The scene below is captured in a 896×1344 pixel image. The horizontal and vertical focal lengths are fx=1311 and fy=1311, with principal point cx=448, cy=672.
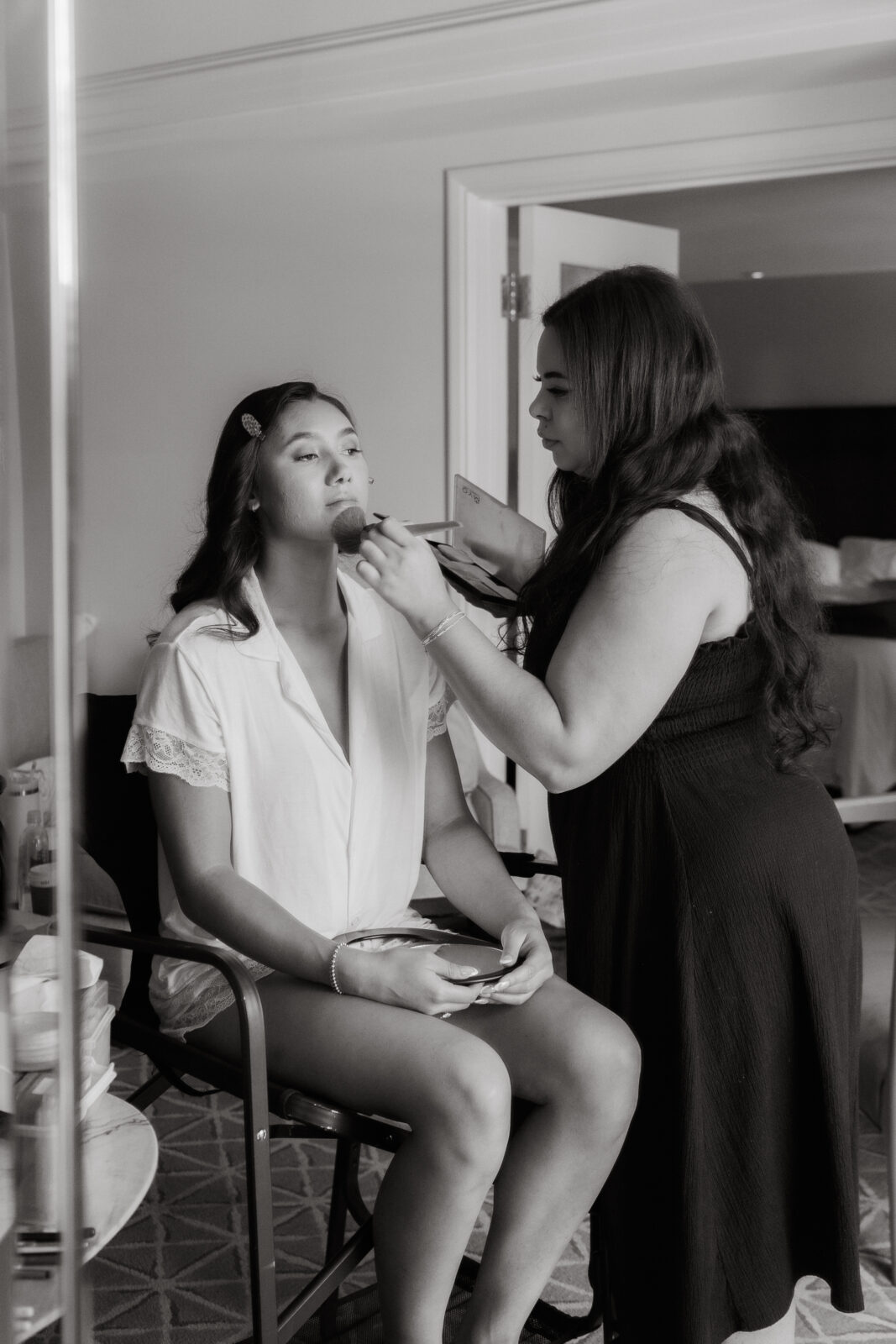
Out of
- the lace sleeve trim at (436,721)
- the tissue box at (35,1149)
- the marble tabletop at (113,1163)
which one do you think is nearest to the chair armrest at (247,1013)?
the marble tabletop at (113,1163)

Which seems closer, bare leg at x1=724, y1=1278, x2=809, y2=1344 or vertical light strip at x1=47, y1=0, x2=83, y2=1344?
vertical light strip at x1=47, y1=0, x2=83, y2=1344

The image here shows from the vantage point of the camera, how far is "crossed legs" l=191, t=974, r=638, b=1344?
56.0 inches

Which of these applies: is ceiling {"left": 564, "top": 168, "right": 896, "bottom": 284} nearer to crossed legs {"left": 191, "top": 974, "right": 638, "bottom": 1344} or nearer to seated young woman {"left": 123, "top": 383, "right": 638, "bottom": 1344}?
seated young woman {"left": 123, "top": 383, "right": 638, "bottom": 1344}

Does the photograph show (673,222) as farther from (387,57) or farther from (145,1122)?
(145,1122)

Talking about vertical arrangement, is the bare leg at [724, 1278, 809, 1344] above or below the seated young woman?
below

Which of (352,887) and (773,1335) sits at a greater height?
(352,887)

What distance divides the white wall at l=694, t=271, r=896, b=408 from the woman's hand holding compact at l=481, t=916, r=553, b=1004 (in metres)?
5.82

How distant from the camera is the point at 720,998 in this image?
150cm

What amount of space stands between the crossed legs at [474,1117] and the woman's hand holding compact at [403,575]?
457 mm

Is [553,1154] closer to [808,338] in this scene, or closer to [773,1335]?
[773,1335]

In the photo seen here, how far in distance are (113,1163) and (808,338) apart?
6488 mm

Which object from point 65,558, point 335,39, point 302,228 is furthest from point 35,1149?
point 302,228

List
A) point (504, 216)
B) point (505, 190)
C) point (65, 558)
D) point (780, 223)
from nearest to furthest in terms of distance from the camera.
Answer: point (65, 558) < point (505, 190) < point (504, 216) < point (780, 223)

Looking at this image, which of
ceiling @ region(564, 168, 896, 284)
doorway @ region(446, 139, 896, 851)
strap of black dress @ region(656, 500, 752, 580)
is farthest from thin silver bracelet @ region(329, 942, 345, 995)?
ceiling @ region(564, 168, 896, 284)
